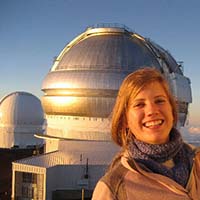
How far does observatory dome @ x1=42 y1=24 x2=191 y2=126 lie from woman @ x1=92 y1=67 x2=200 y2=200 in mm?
15259

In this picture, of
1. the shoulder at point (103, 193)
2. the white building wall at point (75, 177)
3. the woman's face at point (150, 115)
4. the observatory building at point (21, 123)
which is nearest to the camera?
the shoulder at point (103, 193)

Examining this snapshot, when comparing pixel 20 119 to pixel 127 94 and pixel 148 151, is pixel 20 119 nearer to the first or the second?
pixel 127 94

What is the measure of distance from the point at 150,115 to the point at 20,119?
2574 centimetres

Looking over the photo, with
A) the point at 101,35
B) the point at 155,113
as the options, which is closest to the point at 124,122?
the point at 155,113

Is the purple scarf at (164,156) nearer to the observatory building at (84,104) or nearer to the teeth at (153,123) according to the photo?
the teeth at (153,123)

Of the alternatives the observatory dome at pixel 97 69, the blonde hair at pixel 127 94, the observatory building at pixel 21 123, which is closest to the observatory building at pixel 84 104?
the observatory dome at pixel 97 69

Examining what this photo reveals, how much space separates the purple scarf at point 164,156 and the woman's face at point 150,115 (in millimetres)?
46

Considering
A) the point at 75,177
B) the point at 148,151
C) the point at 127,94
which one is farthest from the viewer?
the point at 75,177

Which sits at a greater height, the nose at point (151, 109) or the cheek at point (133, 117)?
the nose at point (151, 109)

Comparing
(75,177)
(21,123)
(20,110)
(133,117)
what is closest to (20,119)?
(21,123)

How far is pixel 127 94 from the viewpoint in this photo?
1.94 m

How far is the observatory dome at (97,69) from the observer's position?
17484 mm

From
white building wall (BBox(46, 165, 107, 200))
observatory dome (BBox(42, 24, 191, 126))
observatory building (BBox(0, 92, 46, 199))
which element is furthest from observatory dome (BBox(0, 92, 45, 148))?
white building wall (BBox(46, 165, 107, 200))

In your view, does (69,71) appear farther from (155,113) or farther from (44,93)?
(155,113)
